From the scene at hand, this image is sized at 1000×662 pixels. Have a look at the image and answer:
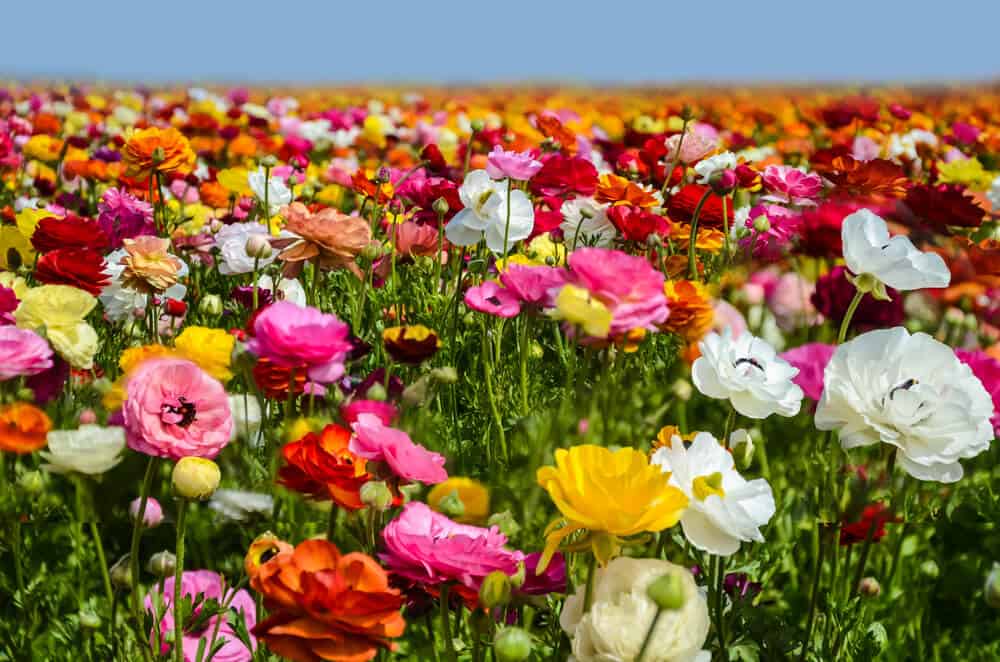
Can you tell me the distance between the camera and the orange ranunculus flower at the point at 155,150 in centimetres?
260

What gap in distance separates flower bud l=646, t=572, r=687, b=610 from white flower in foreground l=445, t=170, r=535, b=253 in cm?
148

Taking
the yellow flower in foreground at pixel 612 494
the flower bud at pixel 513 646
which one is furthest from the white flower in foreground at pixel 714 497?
the flower bud at pixel 513 646

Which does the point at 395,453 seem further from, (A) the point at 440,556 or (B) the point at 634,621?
(B) the point at 634,621

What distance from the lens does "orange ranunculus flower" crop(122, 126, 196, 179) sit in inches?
102

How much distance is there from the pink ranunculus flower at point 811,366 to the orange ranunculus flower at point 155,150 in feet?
5.75

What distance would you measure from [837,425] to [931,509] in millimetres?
776

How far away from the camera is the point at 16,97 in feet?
28.9

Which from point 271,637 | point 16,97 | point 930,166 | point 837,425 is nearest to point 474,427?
point 837,425

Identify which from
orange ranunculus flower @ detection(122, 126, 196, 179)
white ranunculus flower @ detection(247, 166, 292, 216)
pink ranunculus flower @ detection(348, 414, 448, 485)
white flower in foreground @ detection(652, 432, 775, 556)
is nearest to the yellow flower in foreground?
white flower in foreground @ detection(652, 432, 775, 556)

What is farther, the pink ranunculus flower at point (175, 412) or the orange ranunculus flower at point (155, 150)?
the orange ranunculus flower at point (155, 150)

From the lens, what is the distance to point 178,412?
4.12 ft

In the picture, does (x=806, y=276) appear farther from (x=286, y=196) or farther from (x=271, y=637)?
(x=286, y=196)

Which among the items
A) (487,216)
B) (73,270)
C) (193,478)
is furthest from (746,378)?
(73,270)

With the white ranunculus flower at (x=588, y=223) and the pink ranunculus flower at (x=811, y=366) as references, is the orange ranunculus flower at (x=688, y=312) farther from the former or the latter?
the white ranunculus flower at (x=588, y=223)
